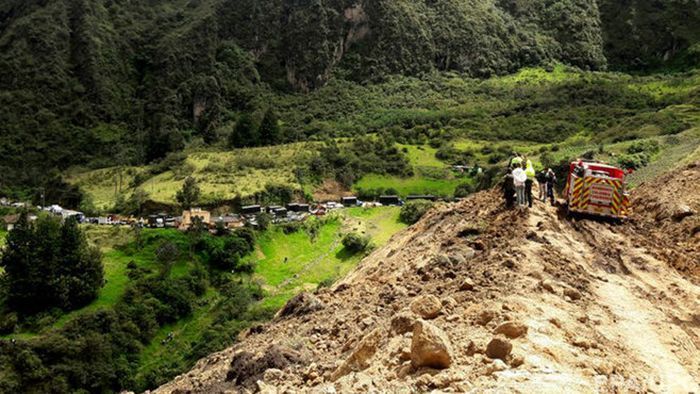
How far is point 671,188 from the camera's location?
1958cm

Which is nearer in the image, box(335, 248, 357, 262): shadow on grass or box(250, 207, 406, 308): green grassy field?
box(250, 207, 406, 308): green grassy field

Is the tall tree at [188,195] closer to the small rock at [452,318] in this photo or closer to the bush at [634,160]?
the bush at [634,160]

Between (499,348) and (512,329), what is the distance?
0.66 m

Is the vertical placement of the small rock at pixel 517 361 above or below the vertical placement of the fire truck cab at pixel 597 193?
above

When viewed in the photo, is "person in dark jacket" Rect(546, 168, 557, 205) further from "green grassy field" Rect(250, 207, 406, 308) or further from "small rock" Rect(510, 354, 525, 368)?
"green grassy field" Rect(250, 207, 406, 308)

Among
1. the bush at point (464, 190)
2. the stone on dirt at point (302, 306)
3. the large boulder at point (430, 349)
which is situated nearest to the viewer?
the large boulder at point (430, 349)

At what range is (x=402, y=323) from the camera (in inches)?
370

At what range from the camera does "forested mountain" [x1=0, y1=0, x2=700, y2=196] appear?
157 meters

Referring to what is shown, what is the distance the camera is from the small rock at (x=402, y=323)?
9297mm

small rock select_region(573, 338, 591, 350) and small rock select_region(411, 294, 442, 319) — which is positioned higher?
small rock select_region(411, 294, 442, 319)

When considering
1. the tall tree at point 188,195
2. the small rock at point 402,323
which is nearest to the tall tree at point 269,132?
the tall tree at point 188,195

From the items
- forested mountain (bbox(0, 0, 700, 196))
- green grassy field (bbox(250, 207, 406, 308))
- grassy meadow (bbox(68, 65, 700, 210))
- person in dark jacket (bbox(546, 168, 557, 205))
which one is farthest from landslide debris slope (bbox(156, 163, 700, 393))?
forested mountain (bbox(0, 0, 700, 196))

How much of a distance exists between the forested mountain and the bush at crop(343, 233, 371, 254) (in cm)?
8883

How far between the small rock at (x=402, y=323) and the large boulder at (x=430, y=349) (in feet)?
3.37
